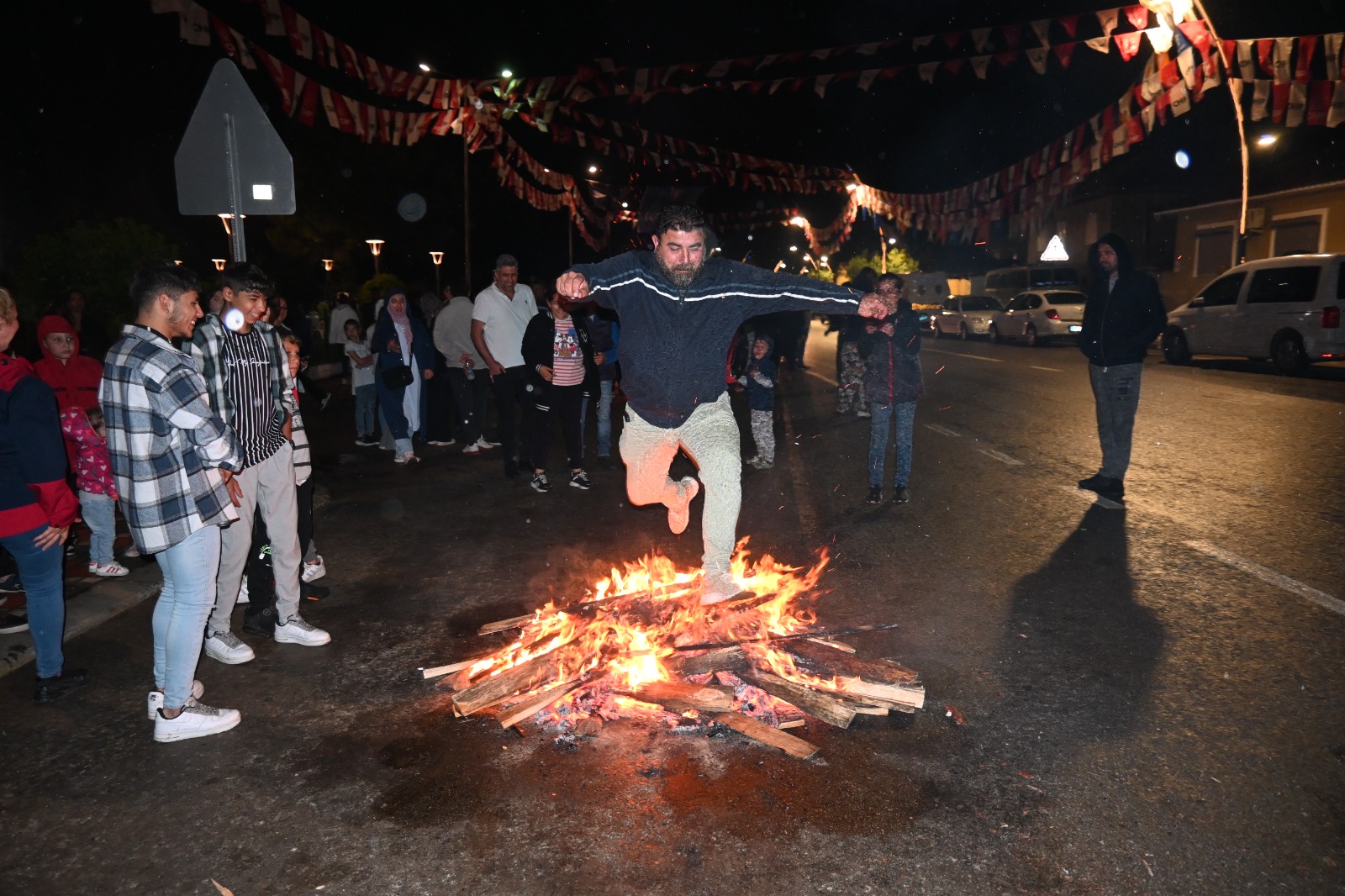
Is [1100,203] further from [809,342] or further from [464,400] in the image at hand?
[464,400]

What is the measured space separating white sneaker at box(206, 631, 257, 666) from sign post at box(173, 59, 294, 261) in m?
2.56

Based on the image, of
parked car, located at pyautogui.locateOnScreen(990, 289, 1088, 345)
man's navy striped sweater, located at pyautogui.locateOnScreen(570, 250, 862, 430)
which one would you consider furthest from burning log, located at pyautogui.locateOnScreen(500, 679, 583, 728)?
parked car, located at pyautogui.locateOnScreen(990, 289, 1088, 345)

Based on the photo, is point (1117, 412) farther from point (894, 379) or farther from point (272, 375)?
point (272, 375)

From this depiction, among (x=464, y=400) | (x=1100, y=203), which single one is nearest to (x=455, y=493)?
(x=464, y=400)

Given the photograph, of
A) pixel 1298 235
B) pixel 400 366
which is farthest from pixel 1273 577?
pixel 1298 235

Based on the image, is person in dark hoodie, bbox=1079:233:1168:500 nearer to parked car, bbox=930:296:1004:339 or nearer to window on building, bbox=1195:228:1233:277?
parked car, bbox=930:296:1004:339

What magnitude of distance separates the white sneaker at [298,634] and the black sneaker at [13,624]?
4.61 feet

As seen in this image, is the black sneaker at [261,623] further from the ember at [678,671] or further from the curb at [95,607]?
the ember at [678,671]

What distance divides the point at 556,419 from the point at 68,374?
12.9 ft

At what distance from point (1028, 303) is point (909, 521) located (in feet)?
79.3

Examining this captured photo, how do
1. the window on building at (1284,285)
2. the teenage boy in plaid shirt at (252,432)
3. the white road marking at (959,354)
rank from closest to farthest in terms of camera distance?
the teenage boy in plaid shirt at (252,432)
the window on building at (1284,285)
the white road marking at (959,354)

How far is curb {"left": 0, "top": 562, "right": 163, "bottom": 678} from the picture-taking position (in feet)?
15.7

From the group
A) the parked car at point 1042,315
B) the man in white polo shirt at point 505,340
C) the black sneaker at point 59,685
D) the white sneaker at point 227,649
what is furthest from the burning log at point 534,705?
the parked car at point 1042,315

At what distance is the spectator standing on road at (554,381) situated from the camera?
875 centimetres
